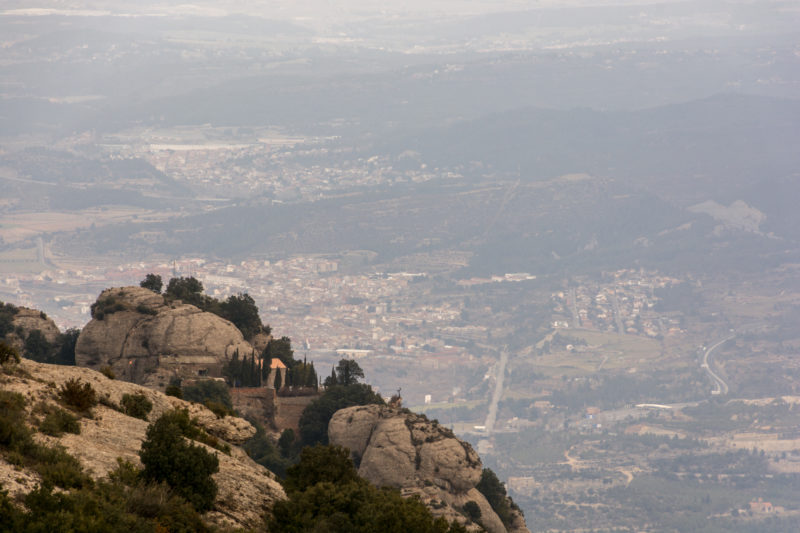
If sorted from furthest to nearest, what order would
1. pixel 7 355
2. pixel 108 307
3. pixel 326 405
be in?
pixel 108 307 → pixel 326 405 → pixel 7 355

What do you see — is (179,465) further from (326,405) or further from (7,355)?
(326,405)

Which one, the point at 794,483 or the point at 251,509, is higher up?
the point at 251,509

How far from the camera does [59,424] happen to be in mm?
27219

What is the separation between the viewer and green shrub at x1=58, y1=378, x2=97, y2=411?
29.0m

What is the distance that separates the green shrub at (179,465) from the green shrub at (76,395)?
2.13m

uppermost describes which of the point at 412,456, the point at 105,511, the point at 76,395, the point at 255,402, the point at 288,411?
the point at 76,395

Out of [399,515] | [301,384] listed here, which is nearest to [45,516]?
[399,515]

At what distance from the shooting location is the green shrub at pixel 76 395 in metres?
29.0

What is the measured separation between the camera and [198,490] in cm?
2738

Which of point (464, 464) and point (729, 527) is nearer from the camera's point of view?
point (464, 464)

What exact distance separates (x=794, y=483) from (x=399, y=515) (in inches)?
6984

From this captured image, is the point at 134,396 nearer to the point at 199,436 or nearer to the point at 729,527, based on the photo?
the point at 199,436

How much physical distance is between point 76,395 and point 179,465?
3.65m

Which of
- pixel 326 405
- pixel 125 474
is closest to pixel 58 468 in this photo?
pixel 125 474
